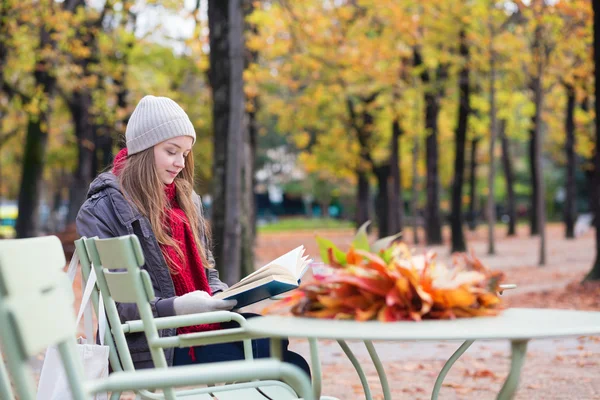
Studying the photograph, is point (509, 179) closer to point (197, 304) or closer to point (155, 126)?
point (155, 126)

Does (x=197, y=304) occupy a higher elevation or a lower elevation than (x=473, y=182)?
higher

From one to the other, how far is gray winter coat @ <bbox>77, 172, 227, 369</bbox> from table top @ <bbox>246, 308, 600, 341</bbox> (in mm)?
1169

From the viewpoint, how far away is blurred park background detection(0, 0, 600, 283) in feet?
47.9

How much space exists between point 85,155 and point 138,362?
2572 centimetres

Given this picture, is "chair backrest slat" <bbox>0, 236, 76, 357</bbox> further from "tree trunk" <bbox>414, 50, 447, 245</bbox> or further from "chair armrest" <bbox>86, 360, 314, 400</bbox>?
"tree trunk" <bbox>414, 50, 447, 245</bbox>

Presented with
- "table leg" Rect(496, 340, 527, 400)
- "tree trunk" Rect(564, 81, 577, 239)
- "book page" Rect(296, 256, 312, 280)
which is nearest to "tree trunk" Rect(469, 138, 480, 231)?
"tree trunk" Rect(564, 81, 577, 239)

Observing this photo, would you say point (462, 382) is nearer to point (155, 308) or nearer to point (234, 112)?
point (155, 308)

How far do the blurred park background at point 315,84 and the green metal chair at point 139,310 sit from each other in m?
7.36

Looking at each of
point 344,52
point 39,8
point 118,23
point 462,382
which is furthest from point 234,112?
point 118,23

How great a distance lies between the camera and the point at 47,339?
2357 mm

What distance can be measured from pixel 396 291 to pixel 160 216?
1.79 meters

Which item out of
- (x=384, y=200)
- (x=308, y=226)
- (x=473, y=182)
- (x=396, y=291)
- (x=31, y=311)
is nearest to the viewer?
(x=31, y=311)

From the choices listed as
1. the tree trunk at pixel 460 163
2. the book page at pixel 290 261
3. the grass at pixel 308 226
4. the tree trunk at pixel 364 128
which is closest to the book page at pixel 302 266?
the book page at pixel 290 261

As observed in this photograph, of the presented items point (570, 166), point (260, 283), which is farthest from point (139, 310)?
point (570, 166)
